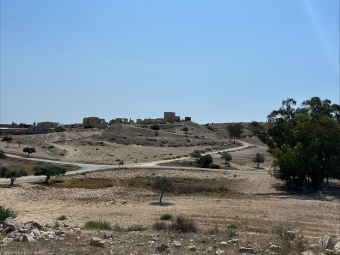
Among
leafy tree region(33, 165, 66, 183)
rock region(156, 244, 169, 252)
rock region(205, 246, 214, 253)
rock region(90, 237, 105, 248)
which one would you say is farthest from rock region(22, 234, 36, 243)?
leafy tree region(33, 165, 66, 183)

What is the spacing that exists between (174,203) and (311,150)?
736 inches

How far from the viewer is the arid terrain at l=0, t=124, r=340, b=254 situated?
16.4 meters

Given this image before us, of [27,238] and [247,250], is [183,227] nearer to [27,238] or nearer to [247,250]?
[247,250]

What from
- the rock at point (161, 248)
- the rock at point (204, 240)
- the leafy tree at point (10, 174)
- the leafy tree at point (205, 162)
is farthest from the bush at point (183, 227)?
the leafy tree at point (205, 162)

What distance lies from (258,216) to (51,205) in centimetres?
1669

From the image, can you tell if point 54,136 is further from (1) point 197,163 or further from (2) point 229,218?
(2) point 229,218

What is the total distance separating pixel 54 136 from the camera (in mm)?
104062

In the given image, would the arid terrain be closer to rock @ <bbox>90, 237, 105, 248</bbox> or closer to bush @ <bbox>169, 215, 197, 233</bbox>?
rock @ <bbox>90, 237, 105, 248</bbox>

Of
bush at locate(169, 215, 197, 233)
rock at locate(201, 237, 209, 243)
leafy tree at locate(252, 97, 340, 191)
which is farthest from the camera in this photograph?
leafy tree at locate(252, 97, 340, 191)

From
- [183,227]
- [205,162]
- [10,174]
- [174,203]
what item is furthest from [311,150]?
[10,174]

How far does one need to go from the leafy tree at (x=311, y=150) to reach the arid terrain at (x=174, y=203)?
2224 millimetres

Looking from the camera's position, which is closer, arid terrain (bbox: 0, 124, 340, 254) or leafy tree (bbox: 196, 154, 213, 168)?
arid terrain (bbox: 0, 124, 340, 254)

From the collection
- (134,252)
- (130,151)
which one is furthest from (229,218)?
(130,151)

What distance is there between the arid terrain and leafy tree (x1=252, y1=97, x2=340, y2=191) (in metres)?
2.22
